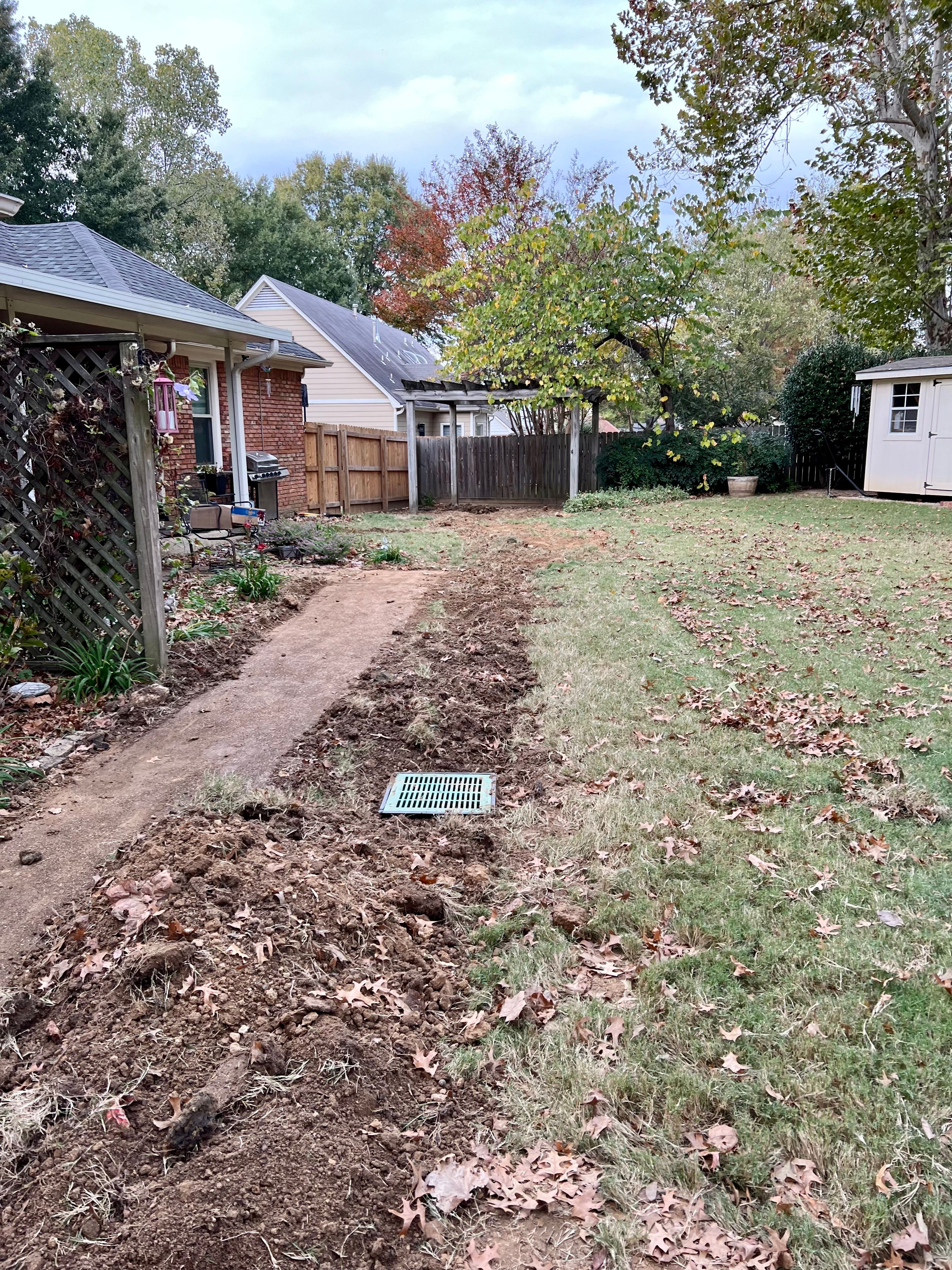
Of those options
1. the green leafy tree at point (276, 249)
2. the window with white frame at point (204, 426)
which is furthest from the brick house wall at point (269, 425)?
the green leafy tree at point (276, 249)

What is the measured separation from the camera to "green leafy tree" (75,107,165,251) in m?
27.1

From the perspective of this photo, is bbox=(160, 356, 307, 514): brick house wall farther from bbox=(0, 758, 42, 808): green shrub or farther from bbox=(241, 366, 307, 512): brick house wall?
bbox=(0, 758, 42, 808): green shrub

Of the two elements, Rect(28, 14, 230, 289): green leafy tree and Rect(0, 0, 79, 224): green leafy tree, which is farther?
Rect(28, 14, 230, 289): green leafy tree

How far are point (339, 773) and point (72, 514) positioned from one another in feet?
8.34

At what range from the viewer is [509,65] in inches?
906

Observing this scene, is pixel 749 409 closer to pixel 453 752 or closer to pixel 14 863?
pixel 453 752

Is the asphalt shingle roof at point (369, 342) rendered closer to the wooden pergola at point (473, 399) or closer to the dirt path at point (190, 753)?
the wooden pergola at point (473, 399)

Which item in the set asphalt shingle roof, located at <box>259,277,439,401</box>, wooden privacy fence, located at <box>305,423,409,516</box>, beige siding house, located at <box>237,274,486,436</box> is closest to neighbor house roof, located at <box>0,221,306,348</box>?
wooden privacy fence, located at <box>305,423,409,516</box>

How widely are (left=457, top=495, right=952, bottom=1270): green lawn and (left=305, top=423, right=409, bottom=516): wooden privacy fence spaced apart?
11987 millimetres

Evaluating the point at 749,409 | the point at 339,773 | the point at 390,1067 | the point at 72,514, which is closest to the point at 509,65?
the point at 749,409

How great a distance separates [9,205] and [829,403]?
16815 millimetres

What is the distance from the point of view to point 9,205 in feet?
29.1

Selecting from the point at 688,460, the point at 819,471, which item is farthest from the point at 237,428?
the point at 819,471

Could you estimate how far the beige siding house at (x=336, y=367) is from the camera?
83.4 ft
